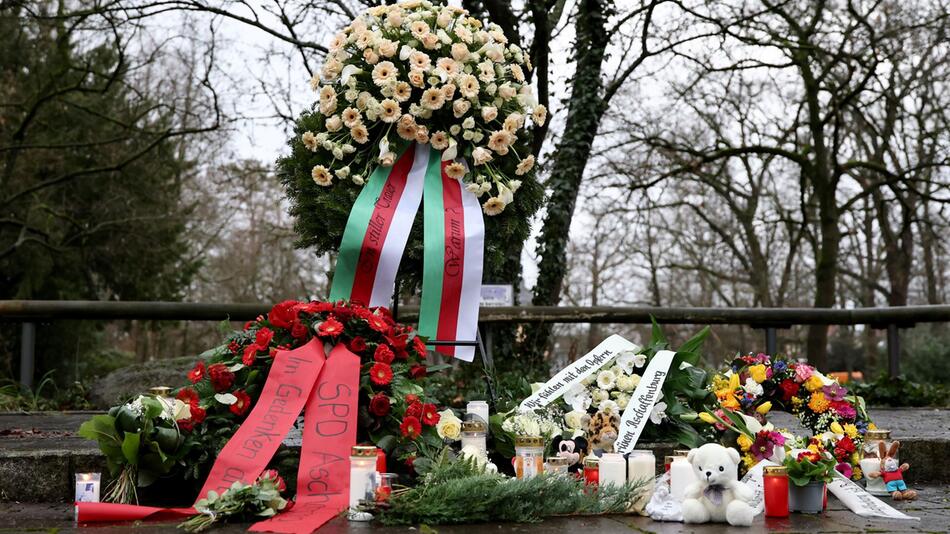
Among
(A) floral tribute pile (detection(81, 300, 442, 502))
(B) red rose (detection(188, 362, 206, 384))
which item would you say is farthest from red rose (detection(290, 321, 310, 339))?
(B) red rose (detection(188, 362, 206, 384))

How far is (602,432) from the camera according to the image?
3854 millimetres

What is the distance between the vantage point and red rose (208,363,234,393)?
3.58m

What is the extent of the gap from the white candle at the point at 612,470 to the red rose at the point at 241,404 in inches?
55.9

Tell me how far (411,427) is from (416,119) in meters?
1.50

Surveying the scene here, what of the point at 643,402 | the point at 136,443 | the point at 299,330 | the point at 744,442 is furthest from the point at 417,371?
the point at 744,442

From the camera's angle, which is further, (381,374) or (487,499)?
(381,374)

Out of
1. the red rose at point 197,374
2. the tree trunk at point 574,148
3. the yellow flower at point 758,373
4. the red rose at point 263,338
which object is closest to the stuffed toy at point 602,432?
the yellow flower at point 758,373

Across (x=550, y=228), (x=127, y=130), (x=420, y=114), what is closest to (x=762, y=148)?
(x=550, y=228)

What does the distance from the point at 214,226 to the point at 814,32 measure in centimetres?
1571

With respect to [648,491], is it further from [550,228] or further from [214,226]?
[214,226]

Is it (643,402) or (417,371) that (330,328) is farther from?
(643,402)

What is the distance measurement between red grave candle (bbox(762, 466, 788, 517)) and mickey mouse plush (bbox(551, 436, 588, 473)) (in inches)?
30.5

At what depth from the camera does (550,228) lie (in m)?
9.62

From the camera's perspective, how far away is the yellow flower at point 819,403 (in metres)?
3.99
